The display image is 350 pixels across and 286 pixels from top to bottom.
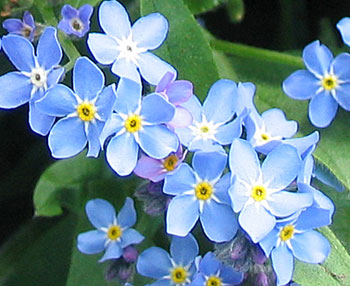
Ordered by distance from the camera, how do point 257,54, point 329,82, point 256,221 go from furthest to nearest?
point 257,54, point 329,82, point 256,221

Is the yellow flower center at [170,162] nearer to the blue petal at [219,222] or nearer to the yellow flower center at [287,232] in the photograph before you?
the blue petal at [219,222]

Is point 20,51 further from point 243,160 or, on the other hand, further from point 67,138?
point 243,160

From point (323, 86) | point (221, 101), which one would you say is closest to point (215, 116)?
point (221, 101)

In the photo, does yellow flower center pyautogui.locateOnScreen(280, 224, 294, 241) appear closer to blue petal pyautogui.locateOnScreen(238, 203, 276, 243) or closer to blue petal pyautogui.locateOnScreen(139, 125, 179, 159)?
blue petal pyautogui.locateOnScreen(238, 203, 276, 243)

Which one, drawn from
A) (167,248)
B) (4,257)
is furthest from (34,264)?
(167,248)

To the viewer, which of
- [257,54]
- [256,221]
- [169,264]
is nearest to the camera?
[256,221]

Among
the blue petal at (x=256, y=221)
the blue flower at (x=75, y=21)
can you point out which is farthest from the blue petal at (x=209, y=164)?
the blue flower at (x=75, y=21)

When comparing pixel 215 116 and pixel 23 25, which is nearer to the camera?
pixel 215 116
